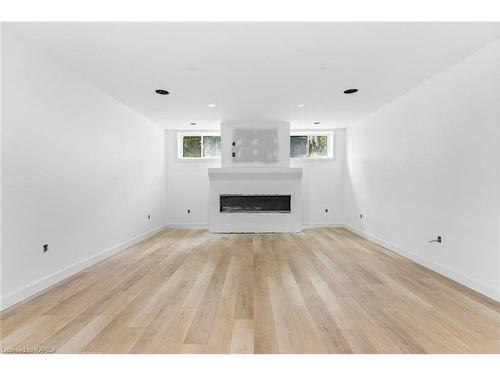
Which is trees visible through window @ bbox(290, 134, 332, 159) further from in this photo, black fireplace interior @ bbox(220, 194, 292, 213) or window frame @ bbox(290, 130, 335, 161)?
black fireplace interior @ bbox(220, 194, 292, 213)

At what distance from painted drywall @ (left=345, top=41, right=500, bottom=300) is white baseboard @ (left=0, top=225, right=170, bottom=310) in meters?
4.38

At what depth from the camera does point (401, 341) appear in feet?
5.28

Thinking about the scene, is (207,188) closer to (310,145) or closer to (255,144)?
(255,144)

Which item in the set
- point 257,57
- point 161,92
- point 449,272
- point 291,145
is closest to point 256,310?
point 449,272

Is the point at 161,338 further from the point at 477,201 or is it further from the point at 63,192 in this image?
the point at 477,201

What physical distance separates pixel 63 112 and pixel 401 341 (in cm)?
388

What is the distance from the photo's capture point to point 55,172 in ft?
8.66

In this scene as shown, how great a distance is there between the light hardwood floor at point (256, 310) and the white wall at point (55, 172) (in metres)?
0.33

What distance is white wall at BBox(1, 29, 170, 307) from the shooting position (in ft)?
7.07

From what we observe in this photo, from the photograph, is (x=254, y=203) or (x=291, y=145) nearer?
(x=254, y=203)

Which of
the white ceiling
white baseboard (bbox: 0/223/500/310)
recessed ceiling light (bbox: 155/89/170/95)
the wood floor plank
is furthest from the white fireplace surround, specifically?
the wood floor plank

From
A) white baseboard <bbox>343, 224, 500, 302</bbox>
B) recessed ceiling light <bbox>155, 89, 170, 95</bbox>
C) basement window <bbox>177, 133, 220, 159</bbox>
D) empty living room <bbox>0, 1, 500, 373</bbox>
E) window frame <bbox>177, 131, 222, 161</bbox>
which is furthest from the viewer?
basement window <bbox>177, 133, 220, 159</bbox>

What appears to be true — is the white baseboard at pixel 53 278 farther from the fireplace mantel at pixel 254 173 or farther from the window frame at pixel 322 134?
the window frame at pixel 322 134

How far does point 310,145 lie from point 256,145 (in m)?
1.57
